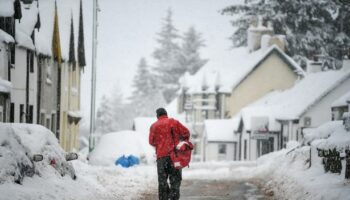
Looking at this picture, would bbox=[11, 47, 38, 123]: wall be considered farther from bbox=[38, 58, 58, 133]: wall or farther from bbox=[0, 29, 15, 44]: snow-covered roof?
bbox=[38, 58, 58, 133]: wall

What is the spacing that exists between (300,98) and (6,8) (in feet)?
75.9

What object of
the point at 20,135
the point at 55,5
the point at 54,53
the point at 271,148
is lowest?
the point at 271,148

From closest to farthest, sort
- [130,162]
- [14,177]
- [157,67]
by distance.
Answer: [14,177], [130,162], [157,67]

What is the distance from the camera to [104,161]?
24906 millimetres

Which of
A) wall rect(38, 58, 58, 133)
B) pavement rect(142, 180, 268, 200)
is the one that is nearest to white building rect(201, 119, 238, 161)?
wall rect(38, 58, 58, 133)

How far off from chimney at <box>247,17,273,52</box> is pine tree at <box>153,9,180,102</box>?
37287mm

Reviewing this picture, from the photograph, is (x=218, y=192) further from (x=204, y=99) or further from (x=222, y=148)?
(x=204, y=99)

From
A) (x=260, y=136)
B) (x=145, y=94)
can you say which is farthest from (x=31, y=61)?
(x=145, y=94)

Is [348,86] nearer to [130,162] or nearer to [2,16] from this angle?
[130,162]

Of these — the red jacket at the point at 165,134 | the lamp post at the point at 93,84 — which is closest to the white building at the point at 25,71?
the lamp post at the point at 93,84

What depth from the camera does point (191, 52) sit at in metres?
94.1

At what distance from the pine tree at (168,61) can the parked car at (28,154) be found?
77957 millimetres

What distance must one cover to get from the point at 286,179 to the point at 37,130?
22.9 ft

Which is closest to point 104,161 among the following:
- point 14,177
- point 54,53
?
point 54,53
